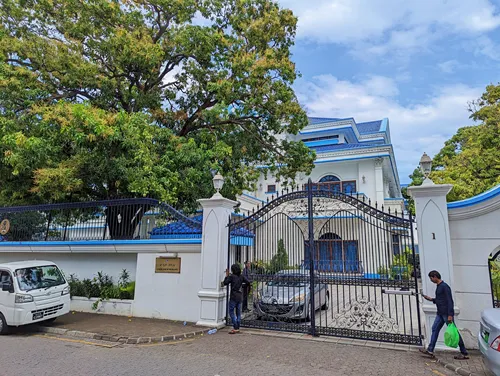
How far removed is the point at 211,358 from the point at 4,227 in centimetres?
1072

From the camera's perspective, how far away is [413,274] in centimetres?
685

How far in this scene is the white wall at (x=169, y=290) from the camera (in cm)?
869

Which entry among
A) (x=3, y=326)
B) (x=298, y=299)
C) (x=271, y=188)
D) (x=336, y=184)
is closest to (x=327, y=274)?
(x=298, y=299)

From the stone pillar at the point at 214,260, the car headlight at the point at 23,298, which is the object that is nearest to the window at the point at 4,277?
the car headlight at the point at 23,298

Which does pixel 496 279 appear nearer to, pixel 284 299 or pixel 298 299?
pixel 298 299

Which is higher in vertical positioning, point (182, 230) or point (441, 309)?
point (182, 230)

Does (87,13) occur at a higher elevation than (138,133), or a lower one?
higher

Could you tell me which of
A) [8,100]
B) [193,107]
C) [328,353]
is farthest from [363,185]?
[8,100]

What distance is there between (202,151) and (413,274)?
7.20 meters

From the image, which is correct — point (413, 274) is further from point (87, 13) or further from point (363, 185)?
point (363, 185)

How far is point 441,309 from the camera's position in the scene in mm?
5832

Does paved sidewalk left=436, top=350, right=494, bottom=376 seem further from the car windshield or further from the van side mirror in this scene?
the van side mirror

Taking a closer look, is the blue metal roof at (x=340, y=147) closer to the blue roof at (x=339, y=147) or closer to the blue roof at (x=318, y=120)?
the blue roof at (x=339, y=147)

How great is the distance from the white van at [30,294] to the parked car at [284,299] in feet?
16.4
